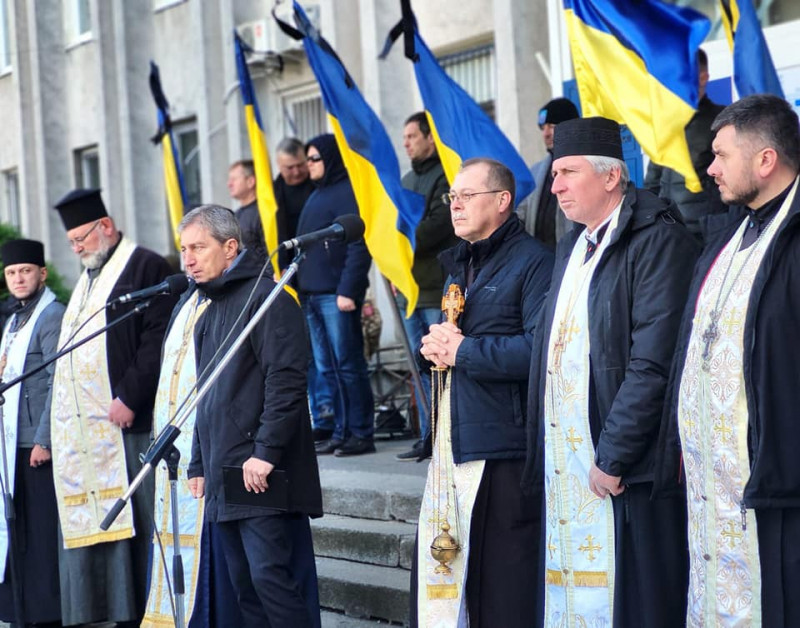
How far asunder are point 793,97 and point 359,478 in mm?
3562

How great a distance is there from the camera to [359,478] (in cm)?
779

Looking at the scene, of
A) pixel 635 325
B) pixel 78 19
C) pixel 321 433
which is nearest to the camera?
pixel 635 325

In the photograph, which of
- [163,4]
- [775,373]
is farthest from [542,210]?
[163,4]

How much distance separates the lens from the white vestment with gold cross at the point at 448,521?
513 cm

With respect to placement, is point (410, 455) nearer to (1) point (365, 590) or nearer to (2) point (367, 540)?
(2) point (367, 540)

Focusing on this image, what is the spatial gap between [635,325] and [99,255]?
3.75m

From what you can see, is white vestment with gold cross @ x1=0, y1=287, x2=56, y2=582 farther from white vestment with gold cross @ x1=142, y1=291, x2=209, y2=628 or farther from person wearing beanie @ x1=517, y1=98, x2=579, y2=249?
person wearing beanie @ x1=517, y1=98, x2=579, y2=249

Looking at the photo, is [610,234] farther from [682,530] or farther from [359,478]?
[359,478]

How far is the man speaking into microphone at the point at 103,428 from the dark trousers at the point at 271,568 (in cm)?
155

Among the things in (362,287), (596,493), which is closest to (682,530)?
(596,493)

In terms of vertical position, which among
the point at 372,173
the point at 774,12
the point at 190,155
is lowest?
the point at 372,173

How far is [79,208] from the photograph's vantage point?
24.0 feet

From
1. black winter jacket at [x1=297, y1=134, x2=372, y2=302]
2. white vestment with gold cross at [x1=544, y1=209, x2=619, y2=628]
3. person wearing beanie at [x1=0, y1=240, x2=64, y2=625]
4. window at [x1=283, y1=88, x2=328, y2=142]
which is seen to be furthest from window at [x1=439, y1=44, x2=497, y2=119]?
white vestment with gold cross at [x1=544, y1=209, x2=619, y2=628]

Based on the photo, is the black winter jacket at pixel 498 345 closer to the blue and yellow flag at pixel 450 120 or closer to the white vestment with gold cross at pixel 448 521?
the white vestment with gold cross at pixel 448 521
